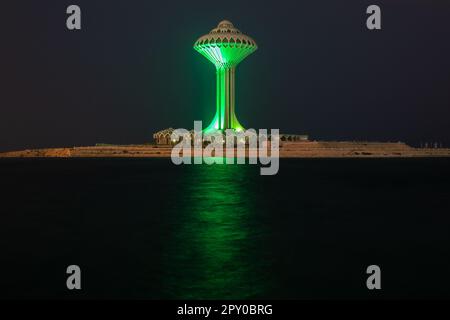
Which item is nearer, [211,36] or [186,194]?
[186,194]

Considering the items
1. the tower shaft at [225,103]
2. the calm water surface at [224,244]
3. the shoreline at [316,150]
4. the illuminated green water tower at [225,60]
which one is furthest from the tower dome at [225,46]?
the calm water surface at [224,244]

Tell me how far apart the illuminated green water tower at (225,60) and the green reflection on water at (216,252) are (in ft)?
213

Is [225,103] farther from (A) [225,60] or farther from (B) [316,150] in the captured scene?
(B) [316,150]

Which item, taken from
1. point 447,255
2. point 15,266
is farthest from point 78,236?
point 447,255

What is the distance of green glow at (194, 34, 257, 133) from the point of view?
96.5 meters

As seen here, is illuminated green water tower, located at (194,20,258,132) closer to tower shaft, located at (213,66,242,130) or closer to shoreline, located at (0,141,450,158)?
tower shaft, located at (213,66,242,130)

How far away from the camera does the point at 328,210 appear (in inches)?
1141

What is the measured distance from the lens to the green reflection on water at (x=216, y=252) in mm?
13336

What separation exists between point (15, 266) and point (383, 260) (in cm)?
1099

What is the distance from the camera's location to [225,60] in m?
99.6

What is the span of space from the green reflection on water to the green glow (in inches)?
2555

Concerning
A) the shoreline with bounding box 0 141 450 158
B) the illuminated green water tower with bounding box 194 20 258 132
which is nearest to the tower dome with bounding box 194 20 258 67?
the illuminated green water tower with bounding box 194 20 258 132
